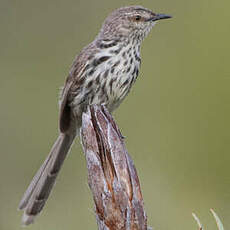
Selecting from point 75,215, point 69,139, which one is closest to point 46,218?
point 75,215

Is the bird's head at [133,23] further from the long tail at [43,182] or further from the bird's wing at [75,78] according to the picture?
the long tail at [43,182]

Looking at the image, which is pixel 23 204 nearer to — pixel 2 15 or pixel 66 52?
pixel 66 52

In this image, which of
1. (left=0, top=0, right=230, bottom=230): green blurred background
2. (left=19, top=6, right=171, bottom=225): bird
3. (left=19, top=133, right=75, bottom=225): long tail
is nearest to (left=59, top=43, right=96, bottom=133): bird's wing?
(left=19, top=6, right=171, bottom=225): bird

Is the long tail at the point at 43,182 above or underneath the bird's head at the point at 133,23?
underneath

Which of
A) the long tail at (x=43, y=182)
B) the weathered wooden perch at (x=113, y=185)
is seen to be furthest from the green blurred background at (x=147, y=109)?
the weathered wooden perch at (x=113, y=185)

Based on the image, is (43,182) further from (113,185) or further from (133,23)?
(113,185)

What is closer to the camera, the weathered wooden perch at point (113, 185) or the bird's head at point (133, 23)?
the weathered wooden perch at point (113, 185)

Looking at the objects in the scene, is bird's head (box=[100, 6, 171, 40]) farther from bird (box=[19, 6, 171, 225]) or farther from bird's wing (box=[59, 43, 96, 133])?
bird's wing (box=[59, 43, 96, 133])
